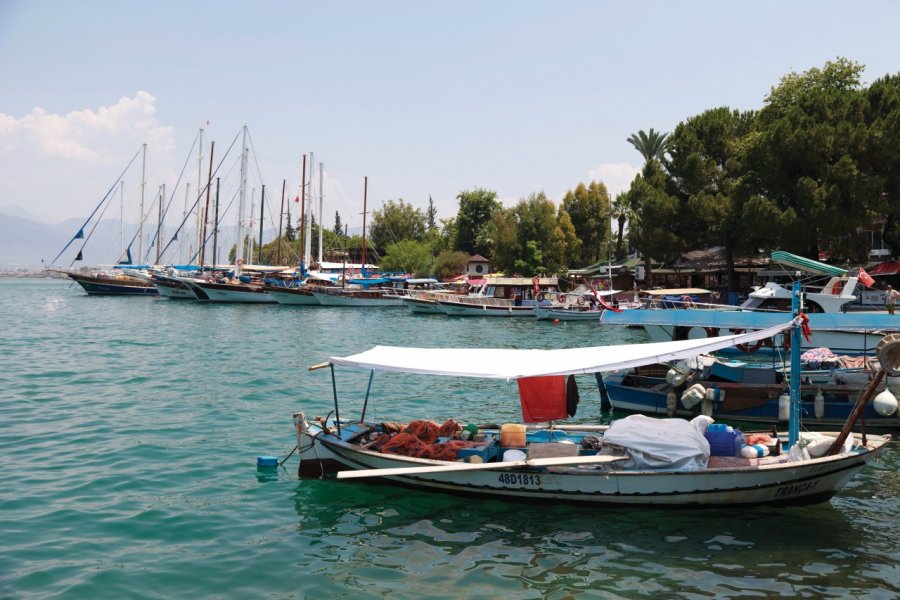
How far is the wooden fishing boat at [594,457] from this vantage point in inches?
477

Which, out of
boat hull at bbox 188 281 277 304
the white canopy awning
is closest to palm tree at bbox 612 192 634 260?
boat hull at bbox 188 281 277 304

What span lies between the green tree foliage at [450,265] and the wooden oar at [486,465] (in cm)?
8067

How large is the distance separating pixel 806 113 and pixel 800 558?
4640 centimetres

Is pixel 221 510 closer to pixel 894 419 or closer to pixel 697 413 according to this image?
pixel 697 413

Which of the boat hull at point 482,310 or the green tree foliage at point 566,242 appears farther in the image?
the green tree foliage at point 566,242

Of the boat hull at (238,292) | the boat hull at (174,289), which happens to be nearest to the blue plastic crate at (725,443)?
the boat hull at (238,292)

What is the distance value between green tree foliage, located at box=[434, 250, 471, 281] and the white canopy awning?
78.3 m

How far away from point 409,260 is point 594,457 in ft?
290

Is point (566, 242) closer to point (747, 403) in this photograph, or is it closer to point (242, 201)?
point (242, 201)

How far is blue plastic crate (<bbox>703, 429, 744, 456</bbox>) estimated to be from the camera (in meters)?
13.1

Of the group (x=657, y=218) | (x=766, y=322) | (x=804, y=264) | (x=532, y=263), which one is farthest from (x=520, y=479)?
(x=532, y=263)

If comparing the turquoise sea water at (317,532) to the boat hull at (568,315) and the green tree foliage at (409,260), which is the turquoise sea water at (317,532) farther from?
the green tree foliage at (409,260)

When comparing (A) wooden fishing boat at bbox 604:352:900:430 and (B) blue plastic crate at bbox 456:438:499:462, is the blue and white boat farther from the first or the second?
(B) blue plastic crate at bbox 456:438:499:462

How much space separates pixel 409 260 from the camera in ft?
328
